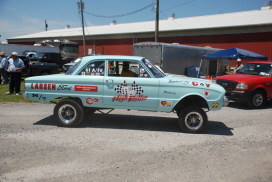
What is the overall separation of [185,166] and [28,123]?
4.40m

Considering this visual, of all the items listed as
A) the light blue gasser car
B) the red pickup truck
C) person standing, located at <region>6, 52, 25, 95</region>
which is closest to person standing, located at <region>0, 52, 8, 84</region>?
person standing, located at <region>6, 52, 25, 95</region>

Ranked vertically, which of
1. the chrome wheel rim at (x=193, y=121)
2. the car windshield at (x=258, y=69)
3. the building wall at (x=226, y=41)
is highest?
the building wall at (x=226, y=41)

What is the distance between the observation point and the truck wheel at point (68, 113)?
20.2 ft

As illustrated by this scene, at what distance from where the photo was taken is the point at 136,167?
4145mm

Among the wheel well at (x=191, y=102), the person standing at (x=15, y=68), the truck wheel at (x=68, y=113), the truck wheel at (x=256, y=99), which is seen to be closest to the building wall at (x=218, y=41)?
the truck wheel at (x=256, y=99)

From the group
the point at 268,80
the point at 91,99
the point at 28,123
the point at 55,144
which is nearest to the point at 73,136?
the point at 55,144

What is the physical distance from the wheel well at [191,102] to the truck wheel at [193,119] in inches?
11.3

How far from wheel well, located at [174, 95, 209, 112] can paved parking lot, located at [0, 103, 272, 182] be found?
63cm

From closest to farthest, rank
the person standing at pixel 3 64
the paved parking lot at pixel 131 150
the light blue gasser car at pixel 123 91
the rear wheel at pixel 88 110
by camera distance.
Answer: the paved parking lot at pixel 131 150, the light blue gasser car at pixel 123 91, the rear wheel at pixel 88 110, the person standing at pixel 3 64

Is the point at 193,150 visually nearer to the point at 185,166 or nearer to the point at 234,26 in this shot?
the point at 185,166

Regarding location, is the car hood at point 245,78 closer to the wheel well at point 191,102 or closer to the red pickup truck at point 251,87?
the red pickup truck at point 251,87

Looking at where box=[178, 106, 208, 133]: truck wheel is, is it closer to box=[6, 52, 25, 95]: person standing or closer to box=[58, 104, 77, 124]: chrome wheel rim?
box=[58, 104, 77, 124]: chrome wheel rim

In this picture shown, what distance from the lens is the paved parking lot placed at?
12.8ft

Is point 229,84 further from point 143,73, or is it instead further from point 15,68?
point 15,68
